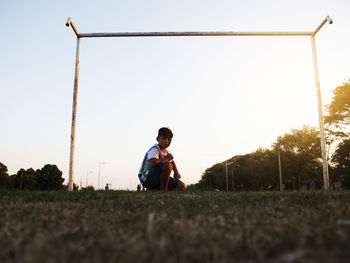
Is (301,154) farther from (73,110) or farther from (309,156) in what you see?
(73,110)

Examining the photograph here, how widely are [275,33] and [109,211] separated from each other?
853 centimetres

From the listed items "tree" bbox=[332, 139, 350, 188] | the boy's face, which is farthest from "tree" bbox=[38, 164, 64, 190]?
the boy's face

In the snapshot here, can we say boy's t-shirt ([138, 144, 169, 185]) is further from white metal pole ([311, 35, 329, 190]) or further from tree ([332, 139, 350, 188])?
tree ([332, 139, 350, 188])

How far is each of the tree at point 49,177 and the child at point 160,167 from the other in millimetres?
63782

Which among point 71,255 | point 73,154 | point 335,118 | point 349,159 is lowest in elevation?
point 71,255

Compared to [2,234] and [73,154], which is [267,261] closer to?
[2,234]

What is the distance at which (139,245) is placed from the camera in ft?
4.82

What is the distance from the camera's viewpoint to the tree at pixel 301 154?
158 ft

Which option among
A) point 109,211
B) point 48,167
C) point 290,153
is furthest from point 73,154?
point 48,167

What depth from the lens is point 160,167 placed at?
780 cm

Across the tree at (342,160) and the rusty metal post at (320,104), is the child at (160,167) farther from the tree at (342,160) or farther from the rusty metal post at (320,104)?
the tree at (342,160)

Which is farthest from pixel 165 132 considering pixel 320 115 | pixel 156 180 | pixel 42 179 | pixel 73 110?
pixel 42 179

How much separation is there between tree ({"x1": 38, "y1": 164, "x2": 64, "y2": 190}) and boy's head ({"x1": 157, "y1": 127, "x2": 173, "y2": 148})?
6430cm

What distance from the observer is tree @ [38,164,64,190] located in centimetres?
6675
